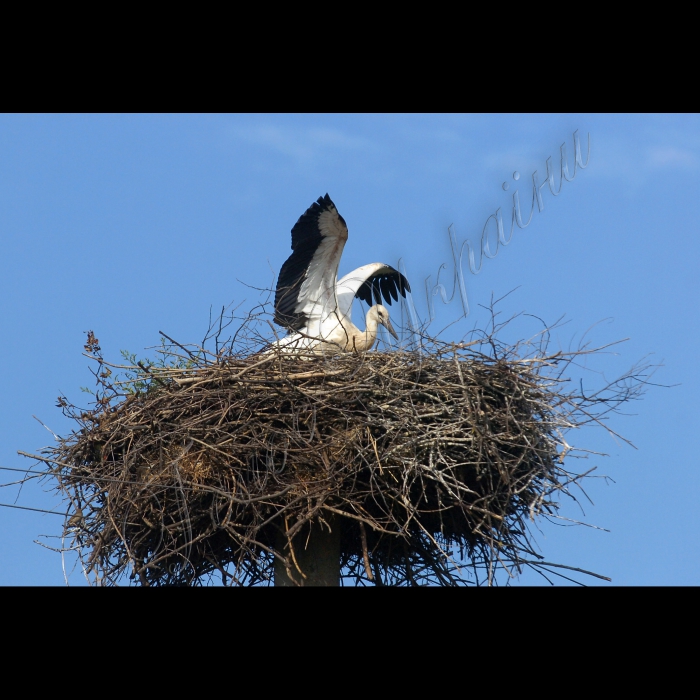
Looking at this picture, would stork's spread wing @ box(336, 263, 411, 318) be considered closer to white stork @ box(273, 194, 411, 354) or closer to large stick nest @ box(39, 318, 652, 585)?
white stork @ box(273, 194, 411, 354)

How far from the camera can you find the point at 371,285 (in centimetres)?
865

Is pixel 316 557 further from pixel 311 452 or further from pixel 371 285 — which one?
pixel 371 285

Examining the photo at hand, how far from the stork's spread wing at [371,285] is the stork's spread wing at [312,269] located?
→ 0.61 feet

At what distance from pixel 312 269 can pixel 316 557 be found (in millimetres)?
2547

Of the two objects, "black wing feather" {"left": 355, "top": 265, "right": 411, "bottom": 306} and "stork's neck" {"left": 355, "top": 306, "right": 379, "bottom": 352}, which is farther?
"black wing feather" {"left": 355, "top": 265, "right": 411, "bottom": 306}

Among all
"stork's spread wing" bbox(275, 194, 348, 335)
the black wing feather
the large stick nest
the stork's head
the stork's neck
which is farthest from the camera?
the black wing feather

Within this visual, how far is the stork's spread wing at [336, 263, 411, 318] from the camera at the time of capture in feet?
25.8

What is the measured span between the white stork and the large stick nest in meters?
1.36

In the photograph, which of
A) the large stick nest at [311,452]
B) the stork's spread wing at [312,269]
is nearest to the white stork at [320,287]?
the stork's spread wing at [312,269]

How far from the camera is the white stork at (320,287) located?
7.23 metres

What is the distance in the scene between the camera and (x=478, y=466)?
17.6 feet

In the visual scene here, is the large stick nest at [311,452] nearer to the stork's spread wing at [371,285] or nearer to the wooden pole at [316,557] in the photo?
the wooden pole at [316,557]

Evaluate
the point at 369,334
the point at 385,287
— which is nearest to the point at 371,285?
the point at 385,287

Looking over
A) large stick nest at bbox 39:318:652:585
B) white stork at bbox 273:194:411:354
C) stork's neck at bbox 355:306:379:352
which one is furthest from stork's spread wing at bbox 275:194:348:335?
large stick nest at bbox 39:318:652:585
